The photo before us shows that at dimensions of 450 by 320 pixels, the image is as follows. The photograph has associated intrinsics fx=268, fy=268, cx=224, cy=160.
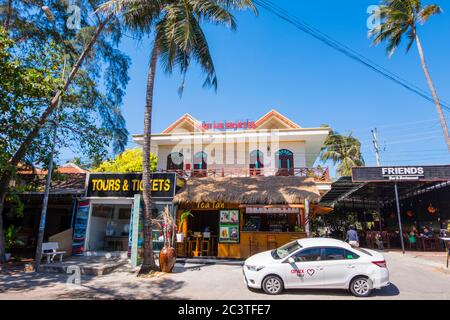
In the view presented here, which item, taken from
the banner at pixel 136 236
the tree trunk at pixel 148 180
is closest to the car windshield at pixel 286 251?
the tree trunk at pixel 148 180

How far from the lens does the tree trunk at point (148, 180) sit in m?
10.2

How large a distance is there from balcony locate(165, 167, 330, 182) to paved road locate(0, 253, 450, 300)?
6294 mm

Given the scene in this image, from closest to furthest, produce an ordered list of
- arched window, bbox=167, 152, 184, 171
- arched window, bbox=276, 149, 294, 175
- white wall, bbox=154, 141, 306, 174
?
1. arched window, bbox=276, 149, 294, 175
2. white wall, bbox=154, 141, 306, 174
3. arched window, bbox=167, 152, 184, 171

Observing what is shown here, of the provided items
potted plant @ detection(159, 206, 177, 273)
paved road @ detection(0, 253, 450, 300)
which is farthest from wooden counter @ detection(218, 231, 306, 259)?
potted plant @ detection(159, 206, 177, 273)

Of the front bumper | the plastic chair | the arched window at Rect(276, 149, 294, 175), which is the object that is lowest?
the front bumper

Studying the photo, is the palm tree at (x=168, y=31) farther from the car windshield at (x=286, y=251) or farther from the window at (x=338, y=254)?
the window at (x=338, y=254)

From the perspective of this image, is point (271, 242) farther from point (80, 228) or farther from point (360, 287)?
point (80, 228)

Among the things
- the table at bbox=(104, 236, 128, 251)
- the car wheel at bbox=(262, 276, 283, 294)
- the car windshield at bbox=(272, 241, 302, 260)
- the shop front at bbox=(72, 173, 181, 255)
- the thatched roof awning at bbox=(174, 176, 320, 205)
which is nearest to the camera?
the car wheel at bbox=(262, 276, 283, 294)

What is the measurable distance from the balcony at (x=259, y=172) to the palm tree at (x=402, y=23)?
6.25 meters

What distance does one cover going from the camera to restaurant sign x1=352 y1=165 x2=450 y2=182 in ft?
53.6

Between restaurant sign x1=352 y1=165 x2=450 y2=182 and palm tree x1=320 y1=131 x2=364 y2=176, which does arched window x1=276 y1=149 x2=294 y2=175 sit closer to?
restaurant sign x1=352 y1=165 x2=450 y2=182

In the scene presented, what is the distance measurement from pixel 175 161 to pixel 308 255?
44.1 ft
